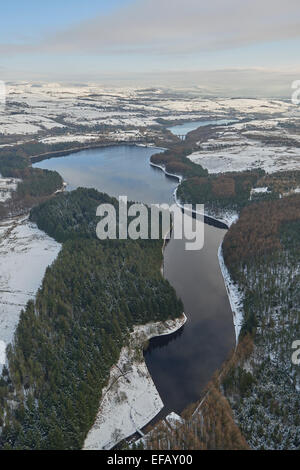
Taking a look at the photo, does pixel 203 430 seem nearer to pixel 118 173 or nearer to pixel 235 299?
pixel 235 299

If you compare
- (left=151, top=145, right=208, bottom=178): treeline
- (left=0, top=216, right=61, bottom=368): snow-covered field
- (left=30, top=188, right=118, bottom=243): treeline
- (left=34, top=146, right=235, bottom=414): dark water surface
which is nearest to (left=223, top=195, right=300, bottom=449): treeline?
(left=34, top=146, right=235, bottom=414): dark water surface

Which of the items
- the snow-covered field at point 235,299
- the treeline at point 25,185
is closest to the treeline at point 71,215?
the treeline at point 25,185

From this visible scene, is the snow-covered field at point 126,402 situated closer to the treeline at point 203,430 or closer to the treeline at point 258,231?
the treeline at point 203,430

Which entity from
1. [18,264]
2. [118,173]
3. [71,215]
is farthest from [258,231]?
[118,173]

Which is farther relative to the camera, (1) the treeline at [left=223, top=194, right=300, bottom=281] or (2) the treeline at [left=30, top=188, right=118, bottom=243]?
(2) the treeline at [left=30, top=188, right=118, bottom=243]

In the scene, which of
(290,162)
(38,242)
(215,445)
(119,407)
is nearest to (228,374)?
(215,445)

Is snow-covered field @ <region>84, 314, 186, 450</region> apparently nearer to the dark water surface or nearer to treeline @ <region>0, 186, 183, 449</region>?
treeline @ <region>0, 186, 183, 449</region>

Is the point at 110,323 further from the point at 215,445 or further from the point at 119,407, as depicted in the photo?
the point at 215,445
